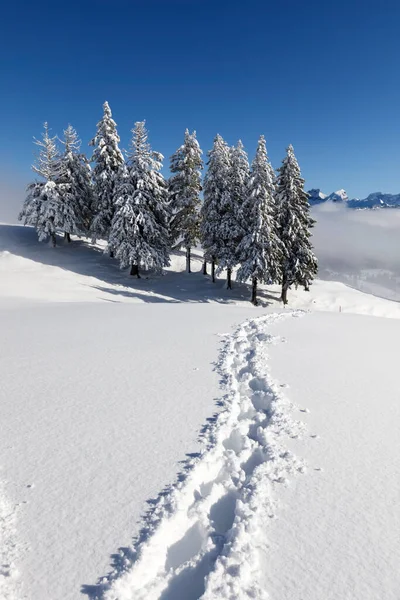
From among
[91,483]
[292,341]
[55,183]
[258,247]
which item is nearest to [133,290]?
[258,247]

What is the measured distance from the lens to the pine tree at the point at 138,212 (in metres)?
28.1

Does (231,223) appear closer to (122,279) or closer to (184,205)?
(184,205)

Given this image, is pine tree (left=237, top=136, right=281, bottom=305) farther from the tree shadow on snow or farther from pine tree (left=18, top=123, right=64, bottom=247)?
pine tree (left=18, top=123, right=64, bottom=247)

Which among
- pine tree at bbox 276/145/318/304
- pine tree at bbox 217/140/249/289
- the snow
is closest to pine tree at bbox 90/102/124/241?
pine tree at bbox 217/140/249/289

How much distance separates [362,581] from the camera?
2.88 m

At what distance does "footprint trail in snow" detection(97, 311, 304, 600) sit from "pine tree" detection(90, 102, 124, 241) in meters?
28.1

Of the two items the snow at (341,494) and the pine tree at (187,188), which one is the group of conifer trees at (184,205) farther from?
the snow at (341,494)

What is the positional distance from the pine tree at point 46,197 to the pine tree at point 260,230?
1624 cm

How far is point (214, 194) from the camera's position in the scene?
97.6ft

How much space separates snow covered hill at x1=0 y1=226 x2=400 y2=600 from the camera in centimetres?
292

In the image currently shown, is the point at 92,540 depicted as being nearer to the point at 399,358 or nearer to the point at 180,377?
the point at 180,377

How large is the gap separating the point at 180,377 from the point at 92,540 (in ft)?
14.0

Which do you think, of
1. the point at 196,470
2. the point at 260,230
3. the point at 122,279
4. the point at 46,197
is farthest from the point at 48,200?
the point at 196,470

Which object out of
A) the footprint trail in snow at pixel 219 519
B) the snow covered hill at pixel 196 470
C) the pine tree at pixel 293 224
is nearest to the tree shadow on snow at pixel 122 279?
the pine tree at pixel 293 224
